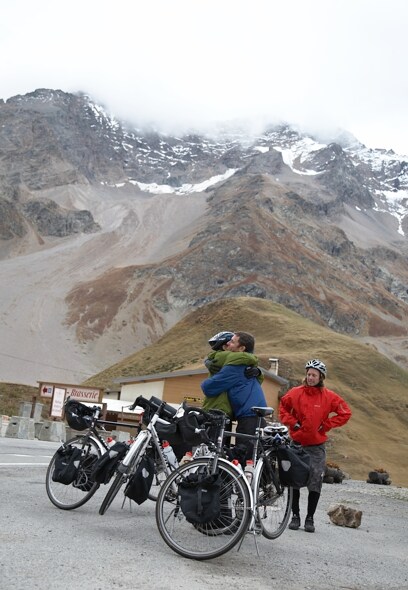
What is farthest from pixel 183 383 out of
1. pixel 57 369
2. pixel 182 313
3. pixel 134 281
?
pixel 134 281

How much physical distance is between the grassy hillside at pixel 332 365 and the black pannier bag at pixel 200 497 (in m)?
31.0

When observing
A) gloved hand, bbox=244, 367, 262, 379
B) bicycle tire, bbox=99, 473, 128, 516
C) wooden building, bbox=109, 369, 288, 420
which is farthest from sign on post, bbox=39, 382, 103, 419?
gloved hand, bbox=244, 367, 262, 379

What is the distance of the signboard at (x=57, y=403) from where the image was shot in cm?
2780

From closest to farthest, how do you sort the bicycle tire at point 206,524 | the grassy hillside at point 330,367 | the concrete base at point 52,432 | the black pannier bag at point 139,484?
the bicycle tire at point 206,524
the black pannier bag at point 139,484
the concrete base at point 52,432
the grassy hillside at point 330,367

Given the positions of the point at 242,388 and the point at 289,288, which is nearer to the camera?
the point at 242,388

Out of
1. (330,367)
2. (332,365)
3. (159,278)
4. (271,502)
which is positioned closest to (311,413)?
(271,502)

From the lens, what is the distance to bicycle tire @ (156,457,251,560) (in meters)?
4.80

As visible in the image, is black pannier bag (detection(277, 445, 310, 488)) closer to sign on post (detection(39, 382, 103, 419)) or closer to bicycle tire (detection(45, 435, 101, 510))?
bicycle tire (detection(45, 435, 101, 510))

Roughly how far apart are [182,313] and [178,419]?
365ft

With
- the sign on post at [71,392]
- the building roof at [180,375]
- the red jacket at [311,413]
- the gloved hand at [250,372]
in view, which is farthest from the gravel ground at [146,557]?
the building roof at [180,375]

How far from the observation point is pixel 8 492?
7.37 m

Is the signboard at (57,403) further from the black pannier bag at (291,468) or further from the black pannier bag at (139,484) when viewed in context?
the black pannier bag at (291,468)

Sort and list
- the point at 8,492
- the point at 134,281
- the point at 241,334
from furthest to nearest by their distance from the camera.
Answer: the point at 134,281, the point at 8,492, the point at 241,334

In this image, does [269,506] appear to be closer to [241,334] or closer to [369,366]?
[241,334]
